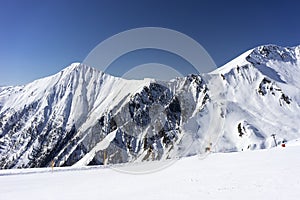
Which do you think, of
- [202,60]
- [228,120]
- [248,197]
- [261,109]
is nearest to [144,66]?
[202,60]

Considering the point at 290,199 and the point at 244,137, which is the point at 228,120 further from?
the point at 290,199

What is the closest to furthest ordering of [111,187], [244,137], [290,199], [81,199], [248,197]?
[290,199] → [248,197] → [81,199] → [111,187] → [244,137]

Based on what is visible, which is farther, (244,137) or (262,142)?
(244,137)

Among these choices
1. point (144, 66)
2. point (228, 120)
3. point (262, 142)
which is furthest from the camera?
point (228, 120)

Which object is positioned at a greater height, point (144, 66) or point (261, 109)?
point (261, 109)

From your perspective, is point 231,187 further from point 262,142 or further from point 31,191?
point 262,142

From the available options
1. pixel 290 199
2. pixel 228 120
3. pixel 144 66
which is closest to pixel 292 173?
pixel 290 199

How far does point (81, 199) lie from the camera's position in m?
13.2

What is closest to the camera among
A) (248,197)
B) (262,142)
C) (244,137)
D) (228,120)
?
(248,197)

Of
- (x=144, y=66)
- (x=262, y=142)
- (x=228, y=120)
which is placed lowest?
(x=144, y=66)

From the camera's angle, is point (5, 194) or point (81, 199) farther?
point (5, 194)

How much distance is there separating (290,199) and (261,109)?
7934 inches

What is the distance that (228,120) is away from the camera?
191250mm

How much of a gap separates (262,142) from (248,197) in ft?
509
